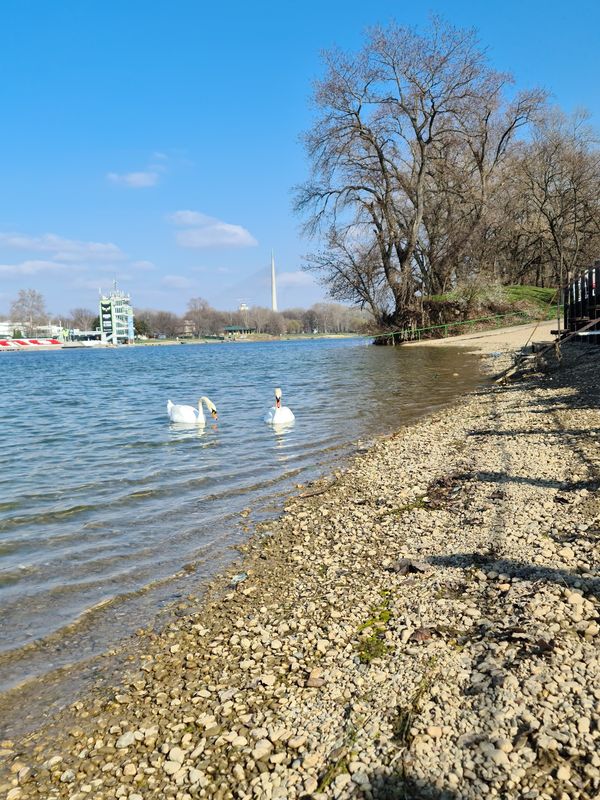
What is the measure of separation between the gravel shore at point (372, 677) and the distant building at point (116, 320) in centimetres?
16530

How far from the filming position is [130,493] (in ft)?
27.5

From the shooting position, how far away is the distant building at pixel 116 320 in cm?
16338

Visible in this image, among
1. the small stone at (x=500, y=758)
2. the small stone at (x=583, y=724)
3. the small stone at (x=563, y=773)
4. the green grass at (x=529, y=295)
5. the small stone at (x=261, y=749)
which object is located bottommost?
the small stone at (x=261, y=749)

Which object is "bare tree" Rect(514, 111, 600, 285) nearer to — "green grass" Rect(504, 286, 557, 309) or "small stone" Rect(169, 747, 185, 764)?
"green grass" Rect(504, 286, 557, 309)

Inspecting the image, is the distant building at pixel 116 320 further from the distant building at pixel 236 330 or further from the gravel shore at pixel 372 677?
the gravel shore at pixel 372 677

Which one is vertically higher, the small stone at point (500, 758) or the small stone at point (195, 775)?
the small stone at point (500, 758)

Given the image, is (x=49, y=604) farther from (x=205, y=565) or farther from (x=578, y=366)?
(x=578, y=366)

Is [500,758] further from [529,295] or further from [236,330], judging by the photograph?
[236,330]

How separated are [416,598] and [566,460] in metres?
4.25

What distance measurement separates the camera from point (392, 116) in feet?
139

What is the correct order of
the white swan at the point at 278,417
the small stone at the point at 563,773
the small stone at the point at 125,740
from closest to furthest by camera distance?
1. the small stone at the point at 563,773
2. the small stone at the point at 125,740
3. the white swan at the point at 278,417

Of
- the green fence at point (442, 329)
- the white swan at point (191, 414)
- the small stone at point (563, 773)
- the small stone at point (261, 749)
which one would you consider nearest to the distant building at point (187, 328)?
the green fence at point (442, 329)

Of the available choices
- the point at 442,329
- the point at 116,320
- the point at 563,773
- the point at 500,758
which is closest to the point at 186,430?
the point at 500,758

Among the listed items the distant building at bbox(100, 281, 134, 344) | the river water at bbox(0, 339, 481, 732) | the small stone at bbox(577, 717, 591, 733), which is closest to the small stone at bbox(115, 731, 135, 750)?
the river water at bbox(0, 339, 481, 732)
